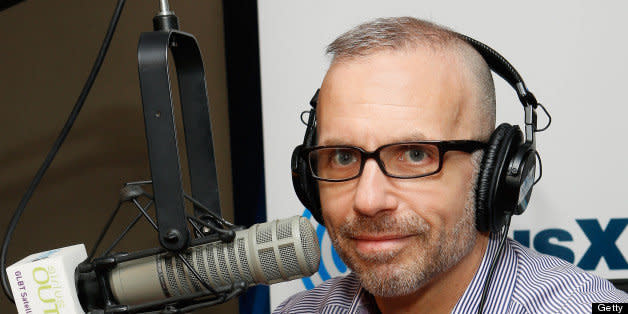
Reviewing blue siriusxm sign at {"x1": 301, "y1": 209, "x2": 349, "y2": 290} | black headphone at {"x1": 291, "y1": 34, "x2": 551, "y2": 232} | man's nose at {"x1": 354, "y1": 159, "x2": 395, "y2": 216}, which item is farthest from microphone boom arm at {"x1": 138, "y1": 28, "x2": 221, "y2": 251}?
blue siriusxm sign at {"x1": 301, "y1": 209, "x2": 349, "y2": 290}

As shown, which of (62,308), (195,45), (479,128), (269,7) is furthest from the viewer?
(269,7)

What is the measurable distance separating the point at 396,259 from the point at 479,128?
28 cm

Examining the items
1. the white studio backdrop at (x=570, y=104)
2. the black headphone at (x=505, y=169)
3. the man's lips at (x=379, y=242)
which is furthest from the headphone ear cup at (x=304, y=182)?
the white studio backdrop at (x=570, y=104)

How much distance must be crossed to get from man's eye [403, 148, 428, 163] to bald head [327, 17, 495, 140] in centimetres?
12

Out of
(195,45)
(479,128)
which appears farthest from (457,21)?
(195,45)

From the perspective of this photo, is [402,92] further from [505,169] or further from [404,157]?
[505,169]

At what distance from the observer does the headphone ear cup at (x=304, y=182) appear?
1.06m

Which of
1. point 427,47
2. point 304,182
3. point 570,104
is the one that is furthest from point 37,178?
point 570,104

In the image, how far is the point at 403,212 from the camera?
91cm

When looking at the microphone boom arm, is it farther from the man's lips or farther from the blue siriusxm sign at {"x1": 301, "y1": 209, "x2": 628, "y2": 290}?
the blue siriusxm sign at {"x1": 301, "y1": 209, "x2": 628, "y2": 290}

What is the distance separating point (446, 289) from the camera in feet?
3.43

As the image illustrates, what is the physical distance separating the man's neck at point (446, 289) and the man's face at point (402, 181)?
0.21 feet

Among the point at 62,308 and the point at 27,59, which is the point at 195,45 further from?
the point at 27,59

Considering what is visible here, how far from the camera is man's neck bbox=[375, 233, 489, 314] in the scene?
1.04 m
